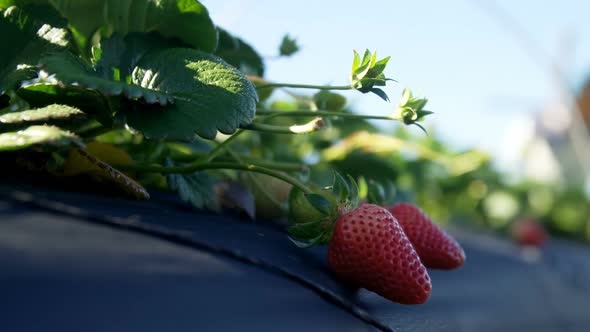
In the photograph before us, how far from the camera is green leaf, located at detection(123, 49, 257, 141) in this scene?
36 centimetres

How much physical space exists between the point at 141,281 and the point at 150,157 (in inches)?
10.4

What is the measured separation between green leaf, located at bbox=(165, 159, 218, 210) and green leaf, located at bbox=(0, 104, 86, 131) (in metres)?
0.10

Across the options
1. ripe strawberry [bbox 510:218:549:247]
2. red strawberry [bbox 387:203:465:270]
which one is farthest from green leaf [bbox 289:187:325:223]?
ripe strawberry [bbox 510:218:549:247]

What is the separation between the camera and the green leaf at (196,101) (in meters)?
0.36

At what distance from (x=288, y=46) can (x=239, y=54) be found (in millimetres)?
49

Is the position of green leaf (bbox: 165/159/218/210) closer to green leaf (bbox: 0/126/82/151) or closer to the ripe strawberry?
green leaf (bbox: 0/126/82/151)

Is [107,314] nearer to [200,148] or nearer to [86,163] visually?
[86,163]

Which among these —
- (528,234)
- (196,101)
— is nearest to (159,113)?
(196,101)

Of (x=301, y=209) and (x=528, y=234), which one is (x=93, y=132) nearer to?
(x=301, y=209)

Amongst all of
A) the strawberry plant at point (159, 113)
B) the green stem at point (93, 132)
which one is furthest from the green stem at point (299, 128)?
the green stem at point (93, 132)

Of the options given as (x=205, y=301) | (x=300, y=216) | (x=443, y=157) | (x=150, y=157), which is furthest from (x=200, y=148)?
(x=443, y=157)

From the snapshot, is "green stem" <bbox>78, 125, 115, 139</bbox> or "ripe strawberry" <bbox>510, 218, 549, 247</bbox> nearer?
"green stem" <bbox>78, 125, 115, 139</bbox>

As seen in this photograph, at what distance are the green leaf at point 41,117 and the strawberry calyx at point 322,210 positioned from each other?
0.16m

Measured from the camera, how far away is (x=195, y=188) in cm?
46
